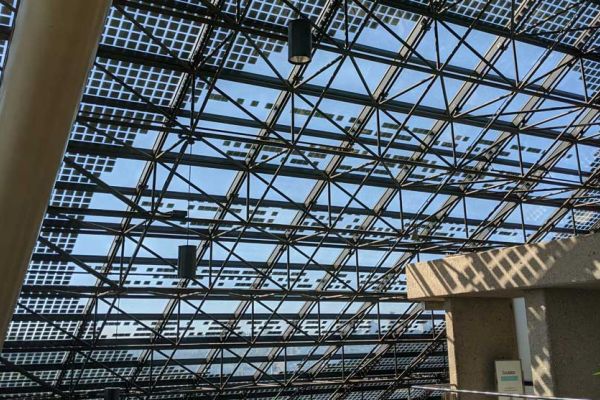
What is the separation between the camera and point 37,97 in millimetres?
2012

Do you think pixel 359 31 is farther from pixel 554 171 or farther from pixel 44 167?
pixel 44 167

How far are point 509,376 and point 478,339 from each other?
3.29 ft

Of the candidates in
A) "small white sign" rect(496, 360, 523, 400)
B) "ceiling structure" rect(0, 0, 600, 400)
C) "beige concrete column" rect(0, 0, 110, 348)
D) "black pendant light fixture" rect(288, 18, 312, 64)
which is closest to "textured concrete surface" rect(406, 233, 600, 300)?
"small white sign" rect(496, 360, 523, 400)

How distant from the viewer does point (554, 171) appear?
22.8 meters

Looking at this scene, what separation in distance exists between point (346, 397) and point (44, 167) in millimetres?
26313

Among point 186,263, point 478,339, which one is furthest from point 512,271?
→ point 186,263

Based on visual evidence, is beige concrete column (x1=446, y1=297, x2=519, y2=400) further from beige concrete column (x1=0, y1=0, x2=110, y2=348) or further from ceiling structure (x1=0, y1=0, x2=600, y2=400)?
beige concrete column (x1=0, y1=0, x2=110, y2=348)

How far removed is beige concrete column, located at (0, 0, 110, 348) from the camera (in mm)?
1988

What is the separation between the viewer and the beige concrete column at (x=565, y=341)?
12.4m

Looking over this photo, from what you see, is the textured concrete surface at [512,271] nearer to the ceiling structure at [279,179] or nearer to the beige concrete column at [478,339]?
the beige concrete column at [478,339]

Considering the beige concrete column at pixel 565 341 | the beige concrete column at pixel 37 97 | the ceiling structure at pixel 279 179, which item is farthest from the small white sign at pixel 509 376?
the beige concrete column at pixel 37 97

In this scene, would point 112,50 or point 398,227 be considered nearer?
point 112,50

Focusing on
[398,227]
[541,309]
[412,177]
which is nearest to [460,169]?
[412,177]

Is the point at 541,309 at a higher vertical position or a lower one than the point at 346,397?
lower
